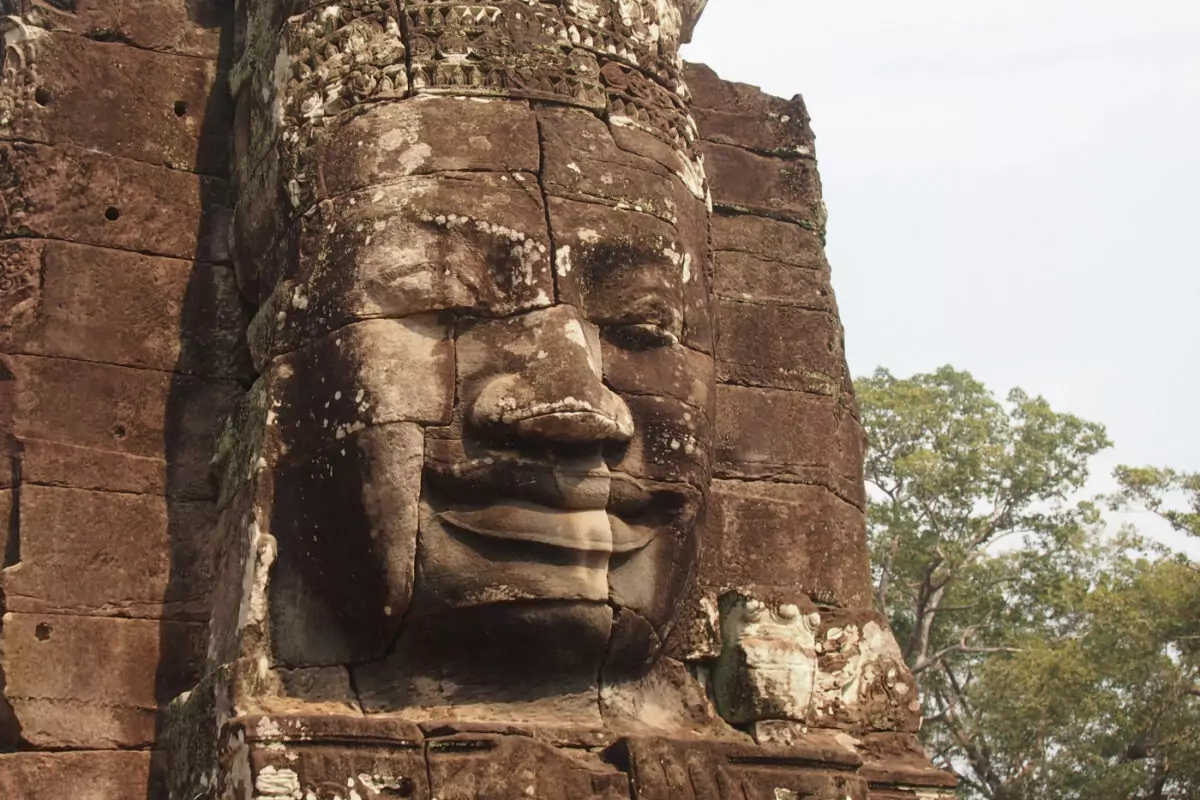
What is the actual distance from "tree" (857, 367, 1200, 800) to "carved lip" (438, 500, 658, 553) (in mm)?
17453

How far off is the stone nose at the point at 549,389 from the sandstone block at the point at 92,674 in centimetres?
151

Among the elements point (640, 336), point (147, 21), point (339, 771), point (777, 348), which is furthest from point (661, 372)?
point (147, 21)

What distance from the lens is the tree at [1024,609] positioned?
2152 centimetres

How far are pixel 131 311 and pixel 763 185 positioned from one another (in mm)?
2773

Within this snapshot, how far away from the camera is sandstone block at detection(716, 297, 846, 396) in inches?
275

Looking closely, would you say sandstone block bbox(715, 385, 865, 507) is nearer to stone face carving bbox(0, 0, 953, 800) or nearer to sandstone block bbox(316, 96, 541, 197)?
stone face carving bbox(0, 0, 953, 800)

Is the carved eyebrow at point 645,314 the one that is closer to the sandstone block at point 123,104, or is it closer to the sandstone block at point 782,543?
the sandstone block at point 782,543

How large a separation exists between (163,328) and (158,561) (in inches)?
35.4

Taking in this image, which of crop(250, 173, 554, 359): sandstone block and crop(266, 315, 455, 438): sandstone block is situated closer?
crop(266, 315, 455, 438): sandstone block

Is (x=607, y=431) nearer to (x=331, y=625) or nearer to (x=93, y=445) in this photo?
(x=331, y=625)

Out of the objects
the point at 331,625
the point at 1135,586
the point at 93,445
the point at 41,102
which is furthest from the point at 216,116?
the point at 1135,586

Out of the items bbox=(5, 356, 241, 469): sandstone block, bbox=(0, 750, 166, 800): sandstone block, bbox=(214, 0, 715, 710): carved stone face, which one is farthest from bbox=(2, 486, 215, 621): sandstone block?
bbox=(0, 750, 166, 800): sandstone block

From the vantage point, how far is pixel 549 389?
5289 mm

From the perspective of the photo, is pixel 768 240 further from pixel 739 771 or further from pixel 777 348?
pixel 739 771
